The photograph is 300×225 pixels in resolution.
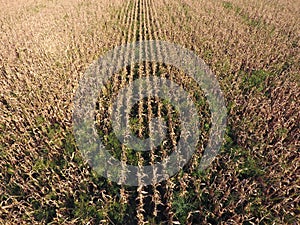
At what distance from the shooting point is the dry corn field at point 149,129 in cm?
456

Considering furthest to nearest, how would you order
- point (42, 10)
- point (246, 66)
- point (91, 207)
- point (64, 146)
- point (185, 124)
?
point (42, 10), point (246, 66), point (185, 124), point (64, 146), point (91, 207)

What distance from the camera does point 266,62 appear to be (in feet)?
31.0

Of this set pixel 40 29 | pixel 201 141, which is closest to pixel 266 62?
pixel 201 141

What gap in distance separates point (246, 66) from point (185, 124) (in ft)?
14.8

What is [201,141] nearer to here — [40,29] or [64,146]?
[64,146]

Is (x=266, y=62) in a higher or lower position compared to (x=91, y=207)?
higher

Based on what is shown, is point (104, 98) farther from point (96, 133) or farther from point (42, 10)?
point (42, 10)

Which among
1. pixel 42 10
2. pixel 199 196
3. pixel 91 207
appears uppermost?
pixel 42 10

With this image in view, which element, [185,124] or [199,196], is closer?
[199,196]

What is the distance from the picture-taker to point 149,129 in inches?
256

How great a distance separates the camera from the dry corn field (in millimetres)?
4562

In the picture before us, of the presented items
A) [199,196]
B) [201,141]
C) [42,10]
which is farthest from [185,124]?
[42,10]

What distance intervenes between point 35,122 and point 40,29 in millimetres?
8888

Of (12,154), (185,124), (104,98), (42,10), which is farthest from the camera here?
(42,10)
